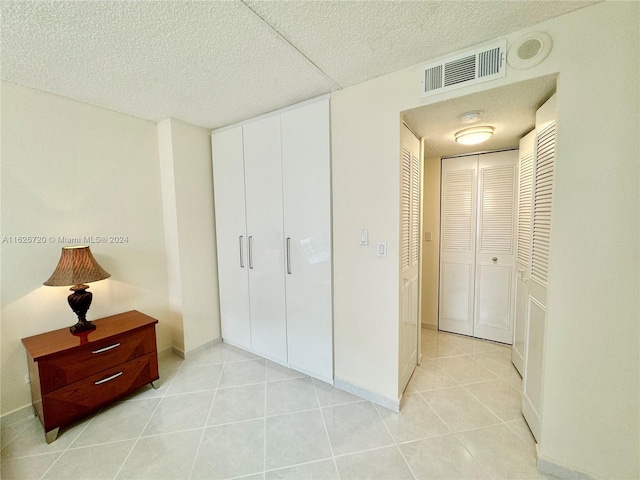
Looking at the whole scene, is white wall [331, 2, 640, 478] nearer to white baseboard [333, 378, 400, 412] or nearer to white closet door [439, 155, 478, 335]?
white baseboard [333, 378, 400, 412]

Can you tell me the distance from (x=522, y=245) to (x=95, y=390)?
3578 mm

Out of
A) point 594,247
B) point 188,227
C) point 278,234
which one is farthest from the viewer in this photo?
point 188,227

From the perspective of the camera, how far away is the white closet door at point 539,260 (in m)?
1.51

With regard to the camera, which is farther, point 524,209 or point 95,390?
point 524,209

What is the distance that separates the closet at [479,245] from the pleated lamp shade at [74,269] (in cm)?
343

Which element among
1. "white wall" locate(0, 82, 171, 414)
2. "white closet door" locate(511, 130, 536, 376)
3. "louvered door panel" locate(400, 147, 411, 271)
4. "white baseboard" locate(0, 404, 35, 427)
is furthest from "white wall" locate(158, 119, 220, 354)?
"white closet door" locate(511, 130, 536, 376)

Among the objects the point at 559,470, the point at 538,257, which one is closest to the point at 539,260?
the point at 538,257

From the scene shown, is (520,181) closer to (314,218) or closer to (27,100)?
(314,218)

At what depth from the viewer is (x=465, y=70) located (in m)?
1.50

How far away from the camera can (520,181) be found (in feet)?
7.54

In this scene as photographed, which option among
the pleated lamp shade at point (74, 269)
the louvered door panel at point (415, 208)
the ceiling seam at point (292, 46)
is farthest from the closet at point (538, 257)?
the pleated lamp shade at point (74, 269)

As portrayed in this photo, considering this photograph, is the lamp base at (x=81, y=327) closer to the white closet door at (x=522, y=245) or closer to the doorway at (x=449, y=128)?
the doorway at (x=449, y=128)

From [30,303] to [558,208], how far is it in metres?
3.48

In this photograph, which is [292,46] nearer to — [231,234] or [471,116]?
[471,116]
